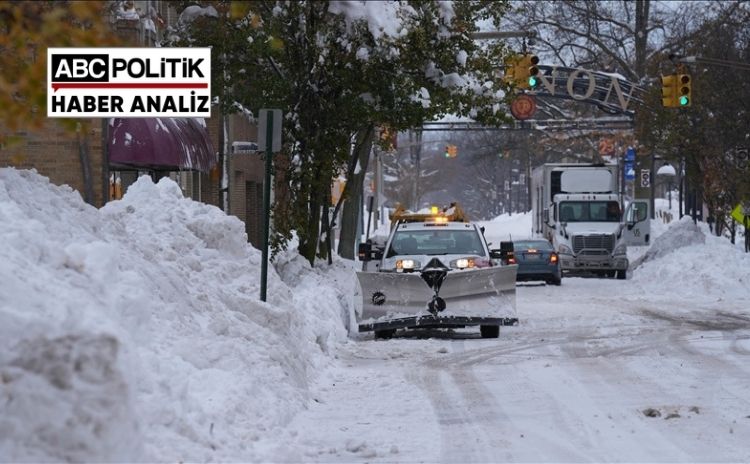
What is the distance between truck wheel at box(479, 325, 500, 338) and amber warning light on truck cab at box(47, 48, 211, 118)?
792 centimetres

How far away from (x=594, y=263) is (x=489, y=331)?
70.6ft

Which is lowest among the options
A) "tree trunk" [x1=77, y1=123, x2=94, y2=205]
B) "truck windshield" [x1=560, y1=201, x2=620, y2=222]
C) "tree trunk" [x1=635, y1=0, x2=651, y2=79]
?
"truck windshield" [x1=560, y1=201, x2=620, y2=222]

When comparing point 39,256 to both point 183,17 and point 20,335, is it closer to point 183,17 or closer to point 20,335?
point 20,335

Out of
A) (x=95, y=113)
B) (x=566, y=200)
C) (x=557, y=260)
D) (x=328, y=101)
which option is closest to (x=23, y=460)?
(x=95, y=113)

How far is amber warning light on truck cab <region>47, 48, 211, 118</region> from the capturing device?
37.5ft

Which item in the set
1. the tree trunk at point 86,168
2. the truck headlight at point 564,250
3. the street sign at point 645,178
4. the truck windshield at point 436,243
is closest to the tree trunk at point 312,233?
the tree trunk at point 86,168

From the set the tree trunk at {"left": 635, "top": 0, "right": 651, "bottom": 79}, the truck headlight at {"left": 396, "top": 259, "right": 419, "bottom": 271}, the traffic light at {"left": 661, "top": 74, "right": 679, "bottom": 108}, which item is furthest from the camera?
the tree trunk at {"left": 635, "top": 0, "right": 651, "bottom": 79}

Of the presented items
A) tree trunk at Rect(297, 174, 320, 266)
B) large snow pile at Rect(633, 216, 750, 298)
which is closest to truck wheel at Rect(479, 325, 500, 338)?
tree trunk at Rect(297, 174, 320, 266)

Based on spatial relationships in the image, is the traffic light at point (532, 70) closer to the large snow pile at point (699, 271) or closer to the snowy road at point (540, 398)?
the large snow pile at point (699, 271)

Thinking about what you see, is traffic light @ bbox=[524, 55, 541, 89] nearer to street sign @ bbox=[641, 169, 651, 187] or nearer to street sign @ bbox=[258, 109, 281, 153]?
street sign @ bbox=[258, 109, 281, 153]

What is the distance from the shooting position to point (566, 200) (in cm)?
4172

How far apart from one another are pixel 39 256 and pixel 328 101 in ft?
52.8

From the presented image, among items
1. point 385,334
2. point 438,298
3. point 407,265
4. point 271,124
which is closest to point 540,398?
point 271,124

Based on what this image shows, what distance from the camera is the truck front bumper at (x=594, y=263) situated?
40469 millimetres
